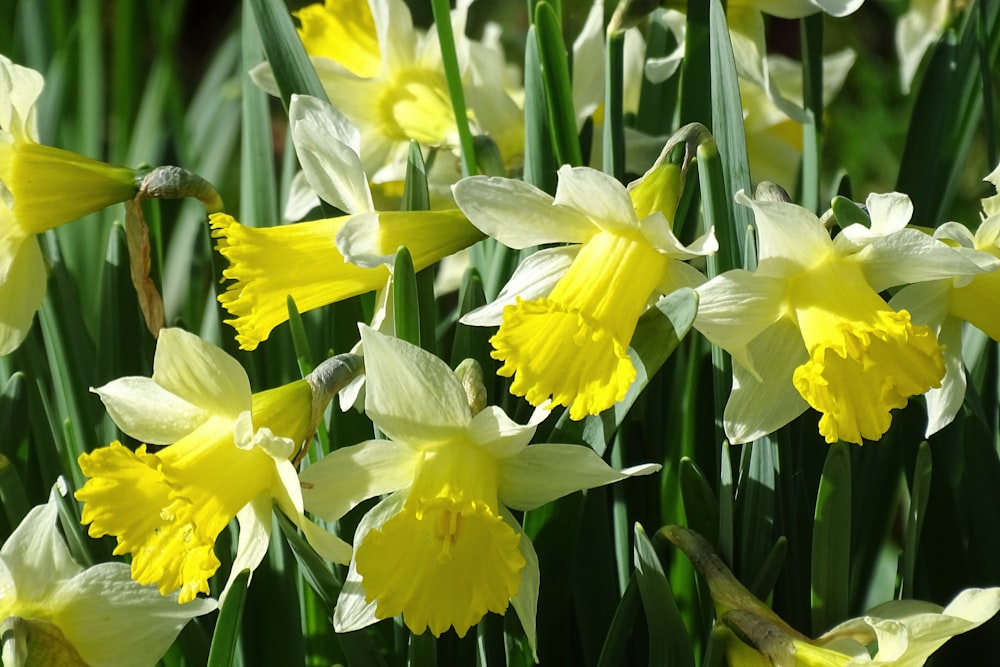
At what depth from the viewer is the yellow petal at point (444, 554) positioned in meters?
0.74

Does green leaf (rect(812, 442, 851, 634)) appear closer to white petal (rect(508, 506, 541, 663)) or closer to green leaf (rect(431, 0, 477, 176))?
white petal (rect(508, 506, 541, 663))

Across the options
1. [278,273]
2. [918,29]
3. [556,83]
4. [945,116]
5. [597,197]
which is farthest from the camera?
[918,29]

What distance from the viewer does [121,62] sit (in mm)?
1880

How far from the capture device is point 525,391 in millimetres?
746

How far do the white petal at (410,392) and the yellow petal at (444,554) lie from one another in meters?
0.03

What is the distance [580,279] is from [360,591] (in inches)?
11.3

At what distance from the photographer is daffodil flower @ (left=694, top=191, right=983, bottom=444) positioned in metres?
0.72

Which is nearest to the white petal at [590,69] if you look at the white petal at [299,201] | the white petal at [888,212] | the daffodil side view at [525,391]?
the daffodil side view at [525,391]

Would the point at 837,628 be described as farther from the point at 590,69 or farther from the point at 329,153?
the point at 590,69

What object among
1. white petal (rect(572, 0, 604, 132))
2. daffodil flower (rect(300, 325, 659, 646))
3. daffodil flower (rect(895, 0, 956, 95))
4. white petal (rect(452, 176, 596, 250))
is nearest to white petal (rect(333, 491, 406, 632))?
daffodil flower (rect(300, 325, 659, 646))

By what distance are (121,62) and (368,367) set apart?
140 cm

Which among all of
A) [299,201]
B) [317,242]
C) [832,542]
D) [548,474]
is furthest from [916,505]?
[299,201]

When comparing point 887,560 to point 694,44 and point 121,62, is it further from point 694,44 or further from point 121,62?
point 121,62

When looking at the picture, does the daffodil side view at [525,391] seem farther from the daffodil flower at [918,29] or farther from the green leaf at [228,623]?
the daffodil flower at [918,29]
